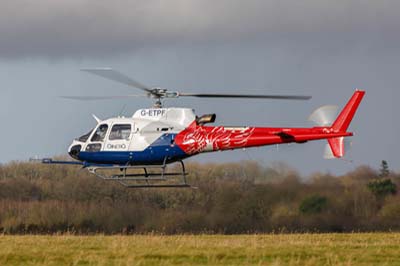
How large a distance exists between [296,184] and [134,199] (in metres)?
7.90

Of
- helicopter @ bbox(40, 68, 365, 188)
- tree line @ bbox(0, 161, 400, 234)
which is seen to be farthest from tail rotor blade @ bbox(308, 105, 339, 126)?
tree line @ bbox(0, 161, 400, 234)

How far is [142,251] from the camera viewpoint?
1137 inches

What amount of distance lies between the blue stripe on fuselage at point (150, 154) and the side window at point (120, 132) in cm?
52

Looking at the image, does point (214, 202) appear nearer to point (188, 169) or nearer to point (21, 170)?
point (188, 169)

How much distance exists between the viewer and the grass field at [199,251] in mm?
26484

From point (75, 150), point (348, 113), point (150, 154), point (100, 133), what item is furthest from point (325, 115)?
point (75, 150)

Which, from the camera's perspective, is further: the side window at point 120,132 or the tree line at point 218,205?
the tree line at point 218,205

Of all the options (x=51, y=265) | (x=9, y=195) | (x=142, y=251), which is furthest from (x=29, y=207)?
(x=51, y=265)

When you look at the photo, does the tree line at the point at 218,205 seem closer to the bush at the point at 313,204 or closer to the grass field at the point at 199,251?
the bush at the point at 313,204

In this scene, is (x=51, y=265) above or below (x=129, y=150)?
below

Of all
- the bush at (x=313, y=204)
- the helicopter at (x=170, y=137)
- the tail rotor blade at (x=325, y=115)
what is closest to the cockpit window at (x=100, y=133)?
the helicopter at (x=170, y=137)

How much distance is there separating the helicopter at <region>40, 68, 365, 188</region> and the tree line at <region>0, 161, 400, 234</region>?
20.0 feet

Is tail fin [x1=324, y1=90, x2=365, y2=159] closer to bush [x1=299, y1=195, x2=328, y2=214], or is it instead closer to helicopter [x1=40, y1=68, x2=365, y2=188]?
helicopter [x1=40, y1=68, x2=365, y2=188]

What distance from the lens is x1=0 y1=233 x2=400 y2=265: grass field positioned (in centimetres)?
2648
